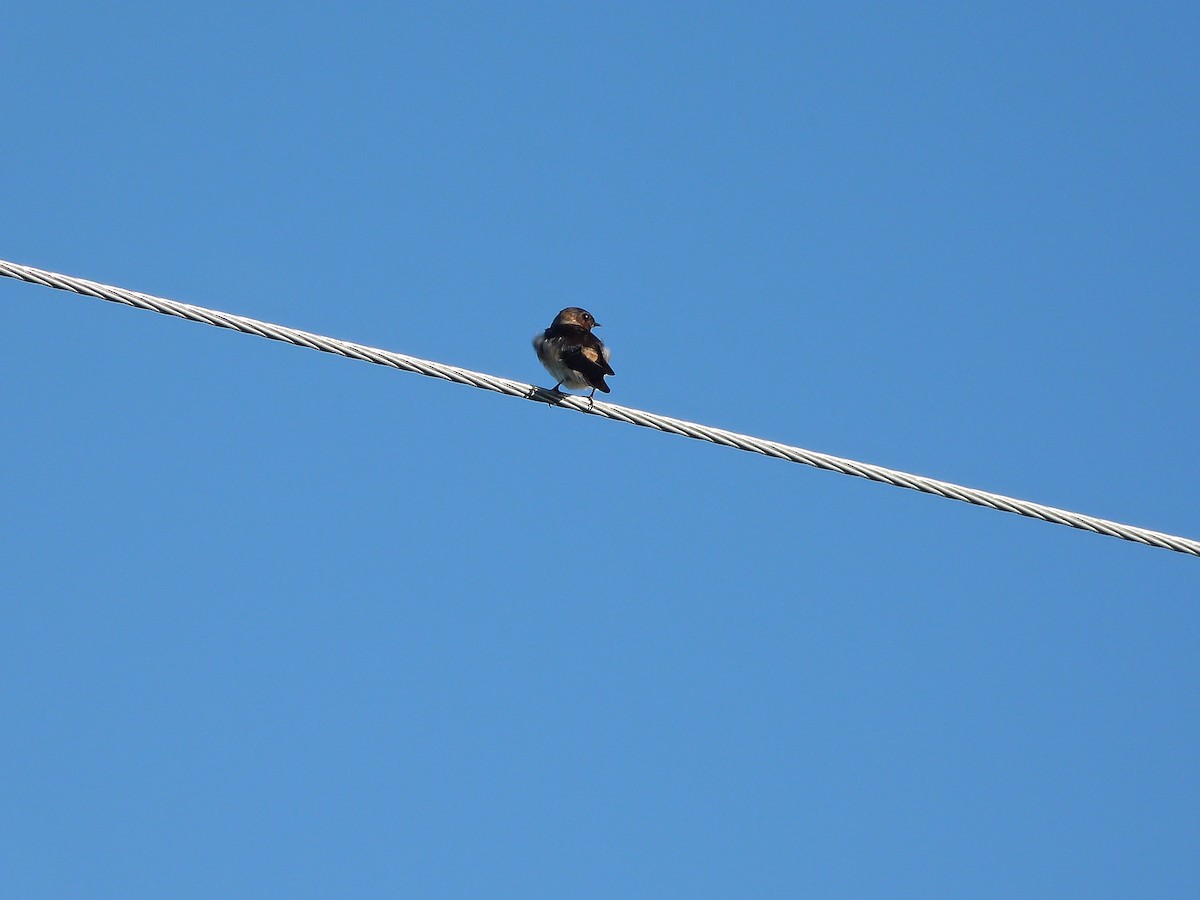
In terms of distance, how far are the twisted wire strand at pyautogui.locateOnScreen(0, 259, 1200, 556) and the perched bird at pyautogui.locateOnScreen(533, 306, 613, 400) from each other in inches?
111

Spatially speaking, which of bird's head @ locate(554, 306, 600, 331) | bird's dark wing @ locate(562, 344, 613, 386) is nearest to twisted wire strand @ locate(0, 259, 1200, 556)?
bird's dark wing @ locate(562, 344, 613, 386)

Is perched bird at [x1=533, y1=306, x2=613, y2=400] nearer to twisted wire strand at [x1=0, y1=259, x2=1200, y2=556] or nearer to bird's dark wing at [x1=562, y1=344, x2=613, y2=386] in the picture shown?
bird's dark wing at [x1=562, y1=344, x2=613, y2=386]

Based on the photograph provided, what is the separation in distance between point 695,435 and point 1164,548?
1.99 meters

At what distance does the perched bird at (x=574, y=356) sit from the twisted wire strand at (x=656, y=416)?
9.23ft

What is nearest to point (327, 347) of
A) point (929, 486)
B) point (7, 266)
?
point (7, 266)

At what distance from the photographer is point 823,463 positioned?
6.43 meters

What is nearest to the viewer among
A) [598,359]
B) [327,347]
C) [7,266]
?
[7,266]

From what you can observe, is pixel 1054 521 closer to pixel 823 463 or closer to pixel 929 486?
pixel 929 486

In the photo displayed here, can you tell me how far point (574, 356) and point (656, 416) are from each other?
2933 millimetres

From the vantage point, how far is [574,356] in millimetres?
9555

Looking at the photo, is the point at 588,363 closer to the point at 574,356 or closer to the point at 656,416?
the point at 574,356

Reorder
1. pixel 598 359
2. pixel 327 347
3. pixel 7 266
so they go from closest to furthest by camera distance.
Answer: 1. pixel 7 266
2. pixel 327 347
3. pixel 598 359

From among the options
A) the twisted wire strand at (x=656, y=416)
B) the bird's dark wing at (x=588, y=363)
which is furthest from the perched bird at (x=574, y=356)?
the twisted wire strand at (x=656, y=416)

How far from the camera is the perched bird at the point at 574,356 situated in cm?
948
